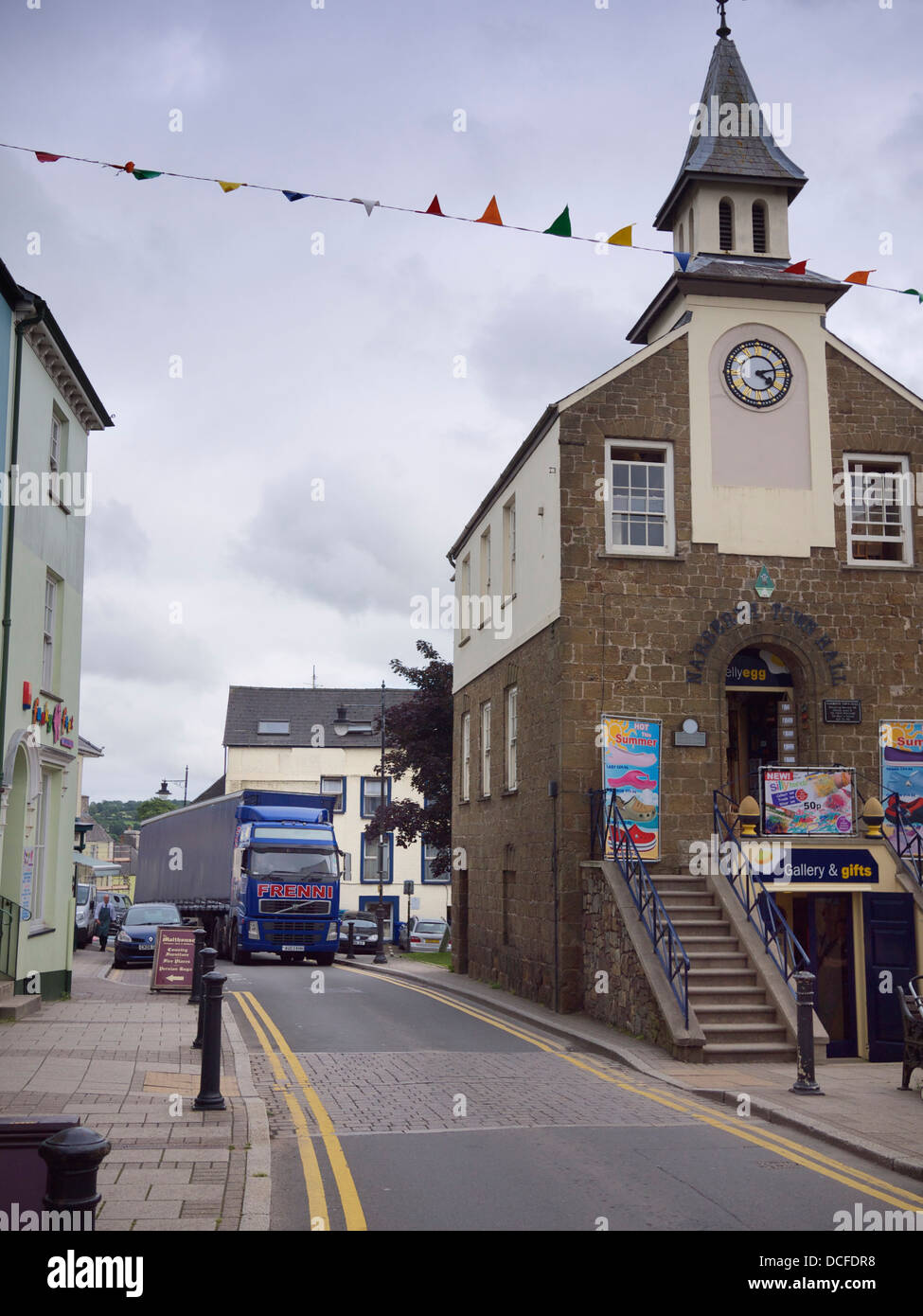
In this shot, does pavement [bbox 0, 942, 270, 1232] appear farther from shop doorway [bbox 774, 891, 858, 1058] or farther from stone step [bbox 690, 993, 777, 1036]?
shop doorway [bbox 774, 891, 858, 1058]

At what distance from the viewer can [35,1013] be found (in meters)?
16.5

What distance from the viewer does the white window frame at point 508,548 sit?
23234 millimetres

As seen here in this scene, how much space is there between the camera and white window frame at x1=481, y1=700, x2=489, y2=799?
2492 cm

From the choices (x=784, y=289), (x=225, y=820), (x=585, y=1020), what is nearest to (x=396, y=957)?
(x=225, y=820)

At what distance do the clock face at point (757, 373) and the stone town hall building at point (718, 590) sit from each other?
1.2 inches

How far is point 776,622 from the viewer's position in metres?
19.5

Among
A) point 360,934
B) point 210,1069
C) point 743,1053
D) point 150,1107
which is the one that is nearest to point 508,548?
point 743,1053

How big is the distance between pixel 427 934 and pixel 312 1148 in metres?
37.0

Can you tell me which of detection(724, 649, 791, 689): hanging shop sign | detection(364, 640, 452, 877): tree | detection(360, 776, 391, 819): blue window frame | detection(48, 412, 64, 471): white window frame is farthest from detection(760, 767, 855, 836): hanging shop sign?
detection(360, 776, 391, 819): blue window frame

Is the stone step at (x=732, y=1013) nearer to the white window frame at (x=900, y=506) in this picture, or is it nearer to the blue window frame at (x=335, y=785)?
the white window frame at (x=900, y=506)

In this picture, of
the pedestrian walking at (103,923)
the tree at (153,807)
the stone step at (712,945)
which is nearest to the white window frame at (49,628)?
the stone step at (712,945)

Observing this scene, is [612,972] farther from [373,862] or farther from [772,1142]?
[373,862]

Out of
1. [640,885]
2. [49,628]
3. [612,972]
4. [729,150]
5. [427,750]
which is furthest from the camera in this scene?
[427,750]
